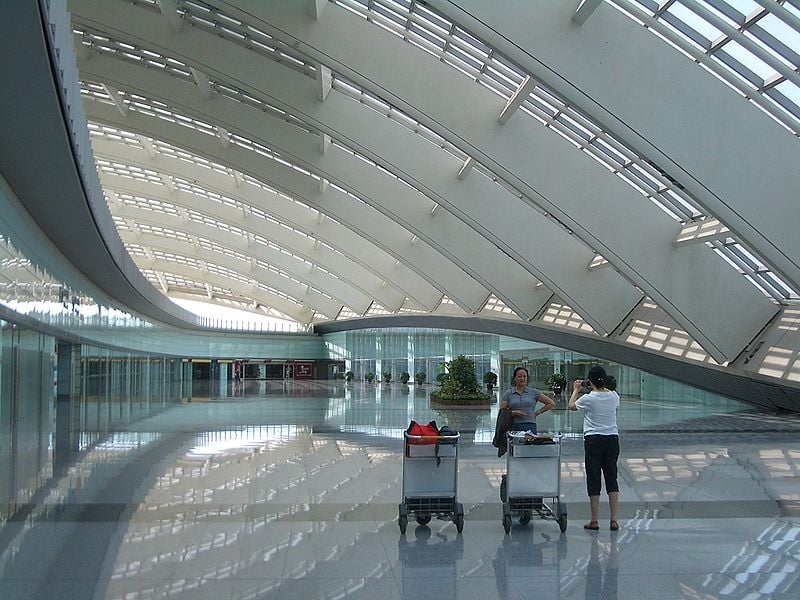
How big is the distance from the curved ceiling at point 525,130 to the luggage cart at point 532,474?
29.7ft

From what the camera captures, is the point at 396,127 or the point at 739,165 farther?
the point at 396,127

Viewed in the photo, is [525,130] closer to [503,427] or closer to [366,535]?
[503,427]

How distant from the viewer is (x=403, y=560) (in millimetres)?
6250

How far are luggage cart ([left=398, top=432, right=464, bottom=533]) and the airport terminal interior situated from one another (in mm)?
28

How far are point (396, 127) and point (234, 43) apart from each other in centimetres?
518

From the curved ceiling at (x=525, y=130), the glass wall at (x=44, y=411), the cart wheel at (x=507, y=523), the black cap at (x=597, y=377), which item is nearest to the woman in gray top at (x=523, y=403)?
the black cap at (x=597, y=377)

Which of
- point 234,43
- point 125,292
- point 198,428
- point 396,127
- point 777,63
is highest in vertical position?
point 234,43

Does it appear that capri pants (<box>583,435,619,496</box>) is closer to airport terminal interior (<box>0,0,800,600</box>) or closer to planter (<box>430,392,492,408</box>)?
airport terminal interior (<box>0,0,800,600</box>)

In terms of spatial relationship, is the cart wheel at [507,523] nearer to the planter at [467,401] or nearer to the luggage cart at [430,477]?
the luggage cart at [430,477]

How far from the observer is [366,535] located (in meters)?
7.07

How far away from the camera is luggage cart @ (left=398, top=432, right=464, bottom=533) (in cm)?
725

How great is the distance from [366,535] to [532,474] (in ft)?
5.18

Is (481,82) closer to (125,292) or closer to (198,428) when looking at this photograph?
(198,428)

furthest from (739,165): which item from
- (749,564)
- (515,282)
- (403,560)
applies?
(515,282)
